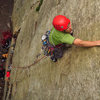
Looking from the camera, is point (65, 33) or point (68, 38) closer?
point (68, 38)

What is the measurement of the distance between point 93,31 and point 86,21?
0.36 metres

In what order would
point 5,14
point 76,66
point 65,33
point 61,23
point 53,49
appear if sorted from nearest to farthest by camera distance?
point 61,23, point 65,33, point 76,66, point 53,49, point 5,14

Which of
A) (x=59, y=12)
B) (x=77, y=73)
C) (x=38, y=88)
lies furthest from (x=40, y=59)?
(x=77, y=73)

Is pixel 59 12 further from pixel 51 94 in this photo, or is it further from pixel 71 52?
pixel 51 94

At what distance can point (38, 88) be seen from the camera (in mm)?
4594

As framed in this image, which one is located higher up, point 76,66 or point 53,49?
point 53,49

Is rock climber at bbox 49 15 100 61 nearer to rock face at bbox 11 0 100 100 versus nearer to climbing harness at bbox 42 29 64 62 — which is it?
rock face at bbox 11 0 100 100

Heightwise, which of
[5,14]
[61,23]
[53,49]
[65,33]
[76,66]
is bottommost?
[76,66]

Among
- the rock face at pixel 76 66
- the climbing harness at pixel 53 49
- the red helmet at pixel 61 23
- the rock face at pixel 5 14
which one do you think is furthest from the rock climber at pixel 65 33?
the rock face at pixel 5 14

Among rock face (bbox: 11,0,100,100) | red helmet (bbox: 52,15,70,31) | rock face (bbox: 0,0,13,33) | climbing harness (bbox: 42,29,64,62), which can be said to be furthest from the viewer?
rock face (bbox: 0,0,13,33)

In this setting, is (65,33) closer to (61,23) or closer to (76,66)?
(61,23)

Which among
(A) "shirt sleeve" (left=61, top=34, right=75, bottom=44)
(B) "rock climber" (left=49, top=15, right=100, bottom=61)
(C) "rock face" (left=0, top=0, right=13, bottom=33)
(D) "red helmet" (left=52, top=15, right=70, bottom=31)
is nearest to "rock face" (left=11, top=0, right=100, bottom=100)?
(B) "rock climber" (left=49, top=15, right=100, bottom=61)

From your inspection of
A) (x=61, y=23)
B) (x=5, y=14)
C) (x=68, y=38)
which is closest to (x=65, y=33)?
(x=68, y=38)

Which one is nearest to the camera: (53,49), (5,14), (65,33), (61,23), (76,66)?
(61,23)
